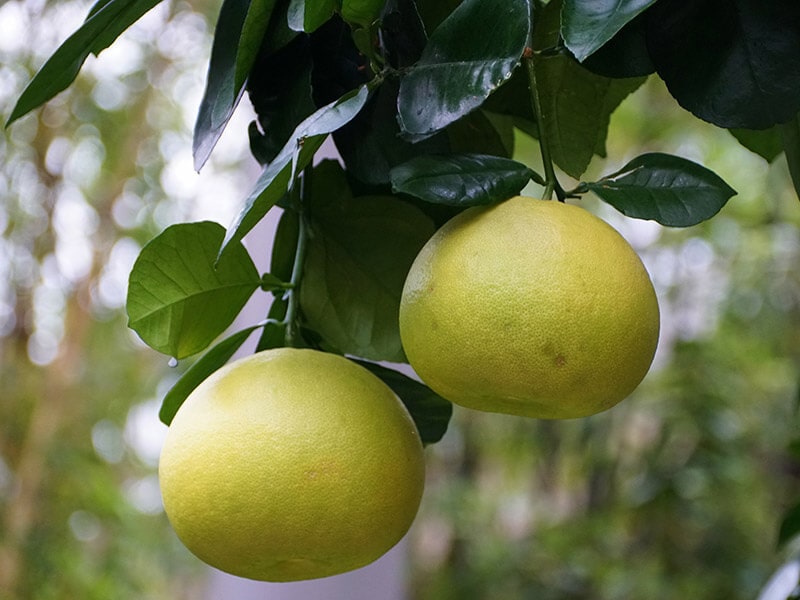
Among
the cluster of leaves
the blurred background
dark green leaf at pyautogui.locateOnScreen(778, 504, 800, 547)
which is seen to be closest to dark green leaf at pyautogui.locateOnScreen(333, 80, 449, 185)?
the cluster of leaves

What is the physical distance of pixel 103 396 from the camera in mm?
2924

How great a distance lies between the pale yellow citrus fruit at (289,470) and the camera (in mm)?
360

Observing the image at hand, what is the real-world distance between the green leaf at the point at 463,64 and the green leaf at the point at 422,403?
161 mm

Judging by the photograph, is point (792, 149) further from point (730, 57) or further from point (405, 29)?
point (405, 29)

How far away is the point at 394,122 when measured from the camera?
0.44 m

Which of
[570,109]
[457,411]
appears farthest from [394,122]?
[457,411]

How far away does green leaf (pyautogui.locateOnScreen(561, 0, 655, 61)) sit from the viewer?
327mm

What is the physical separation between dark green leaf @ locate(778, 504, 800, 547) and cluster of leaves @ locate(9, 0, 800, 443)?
300 mm

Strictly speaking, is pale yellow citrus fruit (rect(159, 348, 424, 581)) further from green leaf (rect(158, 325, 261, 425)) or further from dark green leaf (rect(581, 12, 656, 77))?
dark green leaf (rect(581, 12, 656, 77))

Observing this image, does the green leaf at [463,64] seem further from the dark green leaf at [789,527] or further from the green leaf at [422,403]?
the dark green leaf at [789,527]

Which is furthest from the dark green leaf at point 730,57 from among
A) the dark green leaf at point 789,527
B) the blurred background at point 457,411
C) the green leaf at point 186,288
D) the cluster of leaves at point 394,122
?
the blurred background at point 457,411

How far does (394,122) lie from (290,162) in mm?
112

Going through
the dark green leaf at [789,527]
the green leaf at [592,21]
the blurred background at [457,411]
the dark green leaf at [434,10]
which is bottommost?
the blurred background at [457,411]

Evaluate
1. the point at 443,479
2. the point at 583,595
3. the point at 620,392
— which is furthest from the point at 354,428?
the point at 443,479
